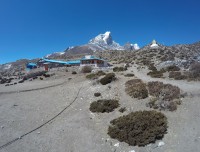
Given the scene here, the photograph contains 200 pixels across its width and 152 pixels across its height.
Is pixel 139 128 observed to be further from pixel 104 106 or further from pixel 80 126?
pixel 104 106

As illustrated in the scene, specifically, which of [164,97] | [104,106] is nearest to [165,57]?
[164,97]

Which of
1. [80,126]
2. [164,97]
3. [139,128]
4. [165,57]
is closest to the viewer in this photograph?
[139,128]

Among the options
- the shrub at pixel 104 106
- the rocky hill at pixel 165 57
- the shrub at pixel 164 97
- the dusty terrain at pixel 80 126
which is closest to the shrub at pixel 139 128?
the dusty terrain at pixel 80 126

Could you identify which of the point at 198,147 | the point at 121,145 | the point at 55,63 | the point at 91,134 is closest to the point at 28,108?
the point at 91,134

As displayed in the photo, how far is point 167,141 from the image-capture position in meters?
10.9

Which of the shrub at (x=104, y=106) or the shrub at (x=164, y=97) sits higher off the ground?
the shrub at (x=164, y=97)

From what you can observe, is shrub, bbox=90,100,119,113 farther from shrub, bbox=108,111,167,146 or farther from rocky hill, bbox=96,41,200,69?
rocky hill, bbox=96,41,200,69

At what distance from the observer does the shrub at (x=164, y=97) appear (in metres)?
15.3

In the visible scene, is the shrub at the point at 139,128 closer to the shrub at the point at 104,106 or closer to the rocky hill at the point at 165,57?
the shrub at the point at 104,106

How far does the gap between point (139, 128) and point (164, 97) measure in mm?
5897

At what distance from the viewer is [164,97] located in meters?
16.8

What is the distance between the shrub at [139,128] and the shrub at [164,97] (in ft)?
5.57

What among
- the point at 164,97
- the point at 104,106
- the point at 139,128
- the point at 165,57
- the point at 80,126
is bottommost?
the point at 80,126

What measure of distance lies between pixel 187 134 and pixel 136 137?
119 inches
